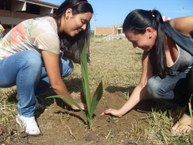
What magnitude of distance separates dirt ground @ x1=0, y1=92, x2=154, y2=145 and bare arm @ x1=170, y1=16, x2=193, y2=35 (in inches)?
29.0

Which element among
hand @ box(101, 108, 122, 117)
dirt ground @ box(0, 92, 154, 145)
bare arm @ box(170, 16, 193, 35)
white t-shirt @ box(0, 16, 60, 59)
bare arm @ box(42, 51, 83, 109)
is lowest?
dirt ground @ box(0, 92, 154, 145)

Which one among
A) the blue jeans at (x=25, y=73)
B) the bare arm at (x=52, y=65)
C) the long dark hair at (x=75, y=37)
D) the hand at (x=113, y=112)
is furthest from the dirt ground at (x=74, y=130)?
the long dark hair at (x=75, y=37)

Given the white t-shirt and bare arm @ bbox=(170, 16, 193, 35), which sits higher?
bare arm @ bbox=(170, 16, 193, 35)

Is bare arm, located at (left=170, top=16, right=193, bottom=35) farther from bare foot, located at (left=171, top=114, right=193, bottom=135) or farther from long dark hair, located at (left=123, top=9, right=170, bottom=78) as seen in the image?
bare foot, located at (left=171, top=114, right=193, bottom=135)

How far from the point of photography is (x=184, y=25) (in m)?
2.00

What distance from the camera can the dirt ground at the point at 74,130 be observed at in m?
2.12

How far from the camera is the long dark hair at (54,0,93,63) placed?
2.21 m

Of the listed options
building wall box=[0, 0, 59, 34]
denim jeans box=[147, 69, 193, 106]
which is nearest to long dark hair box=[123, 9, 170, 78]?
denim jeans box=[147, 69, 193, 106]

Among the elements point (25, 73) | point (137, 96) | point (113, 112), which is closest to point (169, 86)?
point (137, 96)

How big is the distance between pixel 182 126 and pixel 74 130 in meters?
0.75

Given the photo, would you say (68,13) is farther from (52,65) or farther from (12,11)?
(12,11)

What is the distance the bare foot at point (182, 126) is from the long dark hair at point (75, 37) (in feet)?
2.73

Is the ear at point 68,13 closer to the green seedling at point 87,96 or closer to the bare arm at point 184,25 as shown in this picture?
the green seedling at point 87,96

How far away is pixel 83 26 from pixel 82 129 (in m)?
0.73
